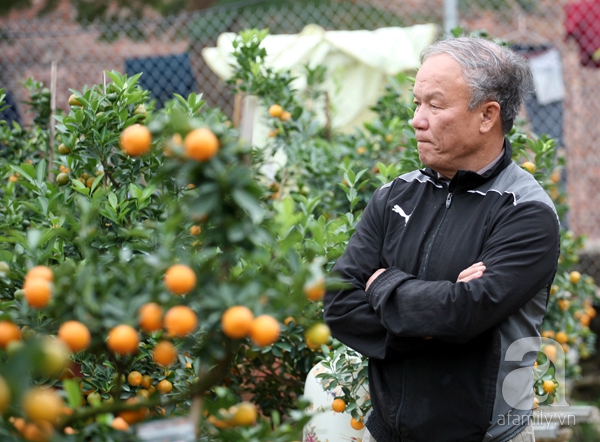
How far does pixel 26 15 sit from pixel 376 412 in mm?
8884

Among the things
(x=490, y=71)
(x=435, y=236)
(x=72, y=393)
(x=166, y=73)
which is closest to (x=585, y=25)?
(x=166, y=73)

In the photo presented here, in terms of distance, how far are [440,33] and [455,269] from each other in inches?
177

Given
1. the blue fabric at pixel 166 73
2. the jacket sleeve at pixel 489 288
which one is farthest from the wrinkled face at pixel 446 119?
the blue fabric at pixel 166 73

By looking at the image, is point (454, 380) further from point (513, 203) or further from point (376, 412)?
point (513, 203)

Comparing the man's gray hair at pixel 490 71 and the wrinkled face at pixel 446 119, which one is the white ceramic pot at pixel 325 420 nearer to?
the wrinkled face at pixel 446 119

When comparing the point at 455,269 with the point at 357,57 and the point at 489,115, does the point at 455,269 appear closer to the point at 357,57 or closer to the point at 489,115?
the point at 489,115

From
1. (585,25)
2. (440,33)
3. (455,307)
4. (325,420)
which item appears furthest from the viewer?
(440,33)

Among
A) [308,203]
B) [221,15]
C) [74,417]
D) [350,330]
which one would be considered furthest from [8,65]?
[74,417]

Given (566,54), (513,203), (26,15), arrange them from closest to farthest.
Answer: (513,203)
(566,54)
(26,15)

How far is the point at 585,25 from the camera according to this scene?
570cm

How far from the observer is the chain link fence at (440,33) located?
5.79m

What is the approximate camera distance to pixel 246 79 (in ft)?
11.3

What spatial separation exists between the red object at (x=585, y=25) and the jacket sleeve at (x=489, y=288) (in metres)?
4.48

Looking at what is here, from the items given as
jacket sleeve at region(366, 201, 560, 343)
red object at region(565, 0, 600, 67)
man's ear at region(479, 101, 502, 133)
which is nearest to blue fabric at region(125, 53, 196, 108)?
red object at region(565, 0, 600, 67)
